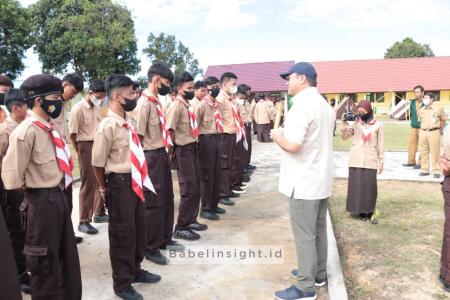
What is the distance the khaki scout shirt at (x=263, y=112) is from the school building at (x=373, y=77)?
16562 millimetres

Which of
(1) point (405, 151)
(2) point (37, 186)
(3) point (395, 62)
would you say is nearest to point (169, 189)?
(2) point (37, 186)

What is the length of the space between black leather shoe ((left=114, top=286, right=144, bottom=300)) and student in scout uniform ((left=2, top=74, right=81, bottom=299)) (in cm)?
51

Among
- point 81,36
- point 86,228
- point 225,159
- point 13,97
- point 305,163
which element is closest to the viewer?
point 305,163

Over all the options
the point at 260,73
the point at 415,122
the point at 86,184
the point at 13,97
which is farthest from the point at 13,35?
the point at 13,97

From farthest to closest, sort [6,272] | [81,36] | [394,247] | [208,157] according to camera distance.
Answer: [81,36]
[208,157]
[394,247]
[6,272]

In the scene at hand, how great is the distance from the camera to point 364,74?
117 feet

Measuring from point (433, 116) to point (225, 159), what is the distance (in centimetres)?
509

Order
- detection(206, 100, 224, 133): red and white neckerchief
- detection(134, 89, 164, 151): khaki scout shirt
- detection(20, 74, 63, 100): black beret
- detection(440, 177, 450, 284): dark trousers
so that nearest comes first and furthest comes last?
detection(20, 74, 63, 100): black beret < detection(440, 177, 450, 284): dark trousers < detection(134, 89, 164, 151): khaki scout shirt < detection(206, 100, 224, 133): red and white neckerchief

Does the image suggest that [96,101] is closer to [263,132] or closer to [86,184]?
[86,184]

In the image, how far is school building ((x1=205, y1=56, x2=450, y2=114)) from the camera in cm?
3325

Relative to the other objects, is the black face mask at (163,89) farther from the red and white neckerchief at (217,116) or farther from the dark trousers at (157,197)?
the red and white neckerchief at (217,116)

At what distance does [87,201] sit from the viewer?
17.3 feet

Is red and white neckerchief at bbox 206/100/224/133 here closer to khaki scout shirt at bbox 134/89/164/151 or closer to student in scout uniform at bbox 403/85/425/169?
khaki scout shirt at bbox 134/89/164/151

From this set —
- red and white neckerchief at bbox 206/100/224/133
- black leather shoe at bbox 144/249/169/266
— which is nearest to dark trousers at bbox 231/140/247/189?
red and white neckerchief at bbox 206/100/224/133
